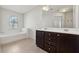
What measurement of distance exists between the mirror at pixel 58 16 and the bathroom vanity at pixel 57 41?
0.72 feet

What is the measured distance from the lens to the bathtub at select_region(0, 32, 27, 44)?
7.09ft

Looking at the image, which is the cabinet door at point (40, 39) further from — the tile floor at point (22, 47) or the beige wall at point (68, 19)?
the beige wall at point (68, 19)

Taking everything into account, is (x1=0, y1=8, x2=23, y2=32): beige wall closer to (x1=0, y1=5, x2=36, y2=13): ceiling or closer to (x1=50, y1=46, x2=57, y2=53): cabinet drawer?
(x1=0, y1=5, x2=36, y2=13): ceiling

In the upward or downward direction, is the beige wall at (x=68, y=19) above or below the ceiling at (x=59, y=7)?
below

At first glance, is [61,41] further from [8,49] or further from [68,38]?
[8,49]

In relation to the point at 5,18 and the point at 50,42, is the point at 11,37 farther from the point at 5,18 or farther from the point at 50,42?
the point at 50,42

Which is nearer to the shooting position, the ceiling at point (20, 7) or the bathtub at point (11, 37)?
the ceiling at point (20, 7)

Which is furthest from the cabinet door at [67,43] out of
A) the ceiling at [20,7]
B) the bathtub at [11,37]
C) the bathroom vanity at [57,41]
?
the ceiling at [20,7]

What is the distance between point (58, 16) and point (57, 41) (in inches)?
22.2

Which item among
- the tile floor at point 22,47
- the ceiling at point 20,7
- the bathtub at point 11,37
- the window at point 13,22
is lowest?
the tile floor at point 22,47

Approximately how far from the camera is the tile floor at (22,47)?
2141 mm

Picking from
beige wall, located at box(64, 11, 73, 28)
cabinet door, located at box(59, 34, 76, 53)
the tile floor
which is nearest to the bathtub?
the tile floor

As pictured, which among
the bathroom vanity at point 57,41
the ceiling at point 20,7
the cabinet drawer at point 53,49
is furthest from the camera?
the cabinet drawer at point 53,49

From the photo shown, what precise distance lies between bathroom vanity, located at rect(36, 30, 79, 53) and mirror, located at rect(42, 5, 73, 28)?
0.22 meters
